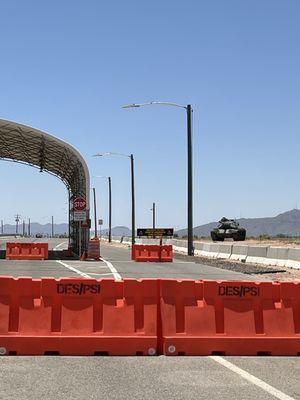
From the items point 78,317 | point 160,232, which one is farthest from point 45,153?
point 78,317

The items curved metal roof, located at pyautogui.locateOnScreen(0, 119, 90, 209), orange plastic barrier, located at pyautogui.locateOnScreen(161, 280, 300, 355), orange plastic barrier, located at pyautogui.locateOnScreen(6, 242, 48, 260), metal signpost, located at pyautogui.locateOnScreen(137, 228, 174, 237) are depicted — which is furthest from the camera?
metal signpost, located at pyautogui.locateOnScreen(137, 228, 174, 237)

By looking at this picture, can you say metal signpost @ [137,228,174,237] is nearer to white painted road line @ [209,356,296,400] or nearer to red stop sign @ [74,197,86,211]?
red stop sign @ [74,197,86,211]

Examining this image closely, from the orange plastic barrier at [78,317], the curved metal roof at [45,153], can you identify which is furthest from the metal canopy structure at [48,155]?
the orange plastic barrier at [78,317]

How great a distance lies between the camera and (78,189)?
40.8m

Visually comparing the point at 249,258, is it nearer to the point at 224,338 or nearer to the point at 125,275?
the point at 125,275

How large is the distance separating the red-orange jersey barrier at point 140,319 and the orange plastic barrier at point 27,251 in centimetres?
2601

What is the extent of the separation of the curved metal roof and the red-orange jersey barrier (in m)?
26.8

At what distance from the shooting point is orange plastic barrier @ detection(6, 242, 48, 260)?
113 ft

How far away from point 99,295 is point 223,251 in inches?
1122

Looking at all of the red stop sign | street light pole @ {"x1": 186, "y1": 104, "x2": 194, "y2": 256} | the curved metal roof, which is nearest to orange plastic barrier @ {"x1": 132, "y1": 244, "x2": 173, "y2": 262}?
the red stop sign

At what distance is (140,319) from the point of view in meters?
8.79

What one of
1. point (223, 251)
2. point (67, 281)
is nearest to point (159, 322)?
point (67, 281)

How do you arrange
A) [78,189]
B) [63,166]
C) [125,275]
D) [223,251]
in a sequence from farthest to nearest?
1. [63,166]
2. [78,189]
3. [223,251]
4. [125,275]

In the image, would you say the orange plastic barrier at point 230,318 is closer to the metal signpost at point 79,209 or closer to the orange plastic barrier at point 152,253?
the orange plastic barrier at point 152,253
